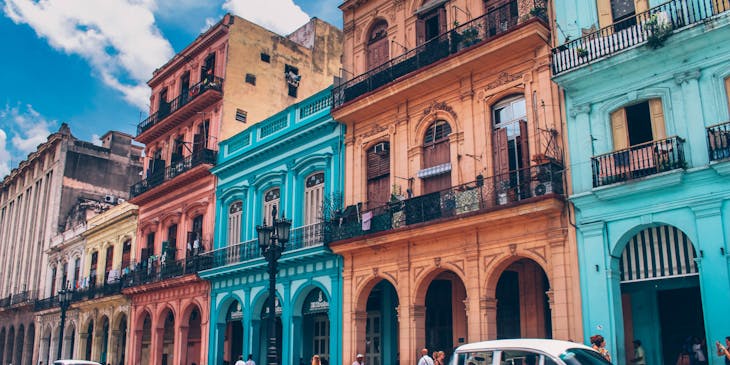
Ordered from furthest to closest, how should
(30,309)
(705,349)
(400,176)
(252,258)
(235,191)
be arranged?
(30,309) < (235,191) < (252,258) < (400,176) < (705,349)

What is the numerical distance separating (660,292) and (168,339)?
18.7 m

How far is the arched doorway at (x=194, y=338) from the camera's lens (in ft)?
80.8

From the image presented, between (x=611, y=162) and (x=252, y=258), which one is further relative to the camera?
(x=252, y=258)

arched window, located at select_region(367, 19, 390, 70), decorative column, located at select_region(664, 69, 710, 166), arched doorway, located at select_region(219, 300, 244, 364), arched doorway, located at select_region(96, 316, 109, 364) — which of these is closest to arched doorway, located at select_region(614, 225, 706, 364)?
decorative column, located at select_region(664, 69, 710, 166)

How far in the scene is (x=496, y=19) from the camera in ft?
53.6

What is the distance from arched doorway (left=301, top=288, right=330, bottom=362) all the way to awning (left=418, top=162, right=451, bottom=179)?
459 cm

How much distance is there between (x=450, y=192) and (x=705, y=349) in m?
5.91

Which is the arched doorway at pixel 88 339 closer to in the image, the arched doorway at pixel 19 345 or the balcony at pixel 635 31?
the arched doorway at pixel 19 345

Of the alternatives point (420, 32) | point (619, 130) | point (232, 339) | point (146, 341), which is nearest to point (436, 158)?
point (420, 32)

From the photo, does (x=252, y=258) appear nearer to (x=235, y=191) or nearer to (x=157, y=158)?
(x=235, y=191)

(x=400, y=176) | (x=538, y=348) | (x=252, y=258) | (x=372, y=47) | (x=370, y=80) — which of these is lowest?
(x=538, y=348)

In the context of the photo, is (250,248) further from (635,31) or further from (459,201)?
(635,31)

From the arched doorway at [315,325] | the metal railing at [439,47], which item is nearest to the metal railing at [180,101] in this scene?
the metal railing at [439,47]

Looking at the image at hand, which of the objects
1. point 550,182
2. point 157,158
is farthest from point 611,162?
point 157,158
